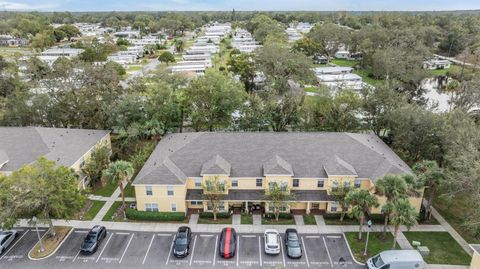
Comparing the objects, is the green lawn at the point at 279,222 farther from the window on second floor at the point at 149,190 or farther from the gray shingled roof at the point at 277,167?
the window on second floor at the point at 149,190

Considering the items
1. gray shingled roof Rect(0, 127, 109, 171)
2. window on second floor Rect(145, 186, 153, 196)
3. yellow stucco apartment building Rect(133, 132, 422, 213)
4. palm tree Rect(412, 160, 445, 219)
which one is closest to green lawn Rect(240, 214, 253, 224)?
yellow stucco apartment building Rect(133, 132, 422, 213)

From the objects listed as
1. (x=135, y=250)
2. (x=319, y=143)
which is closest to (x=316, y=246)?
(x=319, y=143)

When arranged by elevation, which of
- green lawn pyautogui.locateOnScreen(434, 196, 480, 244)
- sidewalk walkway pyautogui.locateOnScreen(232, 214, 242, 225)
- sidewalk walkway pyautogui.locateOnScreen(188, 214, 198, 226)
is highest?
sidewalk walkway pyautogui.locateOnScreen(232, 214, 242, 225)

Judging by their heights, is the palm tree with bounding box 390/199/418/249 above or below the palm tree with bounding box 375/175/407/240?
below

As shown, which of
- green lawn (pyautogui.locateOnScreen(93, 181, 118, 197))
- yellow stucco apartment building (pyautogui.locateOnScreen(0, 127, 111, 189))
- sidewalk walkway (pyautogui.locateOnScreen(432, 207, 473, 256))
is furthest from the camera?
green lawn (pyautogui.locateOnScreen(93, 181, 118, 197))

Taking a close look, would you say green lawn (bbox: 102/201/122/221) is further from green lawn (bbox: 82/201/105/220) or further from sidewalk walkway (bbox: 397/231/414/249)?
sidewalk walkway (bbox: 397/231/414/249)

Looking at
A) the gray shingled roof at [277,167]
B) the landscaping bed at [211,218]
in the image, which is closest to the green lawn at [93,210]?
the landscaping bed at [211,218]
